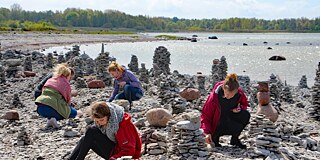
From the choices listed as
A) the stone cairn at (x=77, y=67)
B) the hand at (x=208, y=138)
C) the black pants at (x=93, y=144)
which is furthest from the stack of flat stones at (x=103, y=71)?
the black pants at (x=93, y=144)

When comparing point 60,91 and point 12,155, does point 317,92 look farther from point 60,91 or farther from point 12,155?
point 12,155

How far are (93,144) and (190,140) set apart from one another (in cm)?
198

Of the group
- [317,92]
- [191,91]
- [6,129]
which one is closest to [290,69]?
[317,92]

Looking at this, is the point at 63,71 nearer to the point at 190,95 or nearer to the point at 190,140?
the point at 190,140

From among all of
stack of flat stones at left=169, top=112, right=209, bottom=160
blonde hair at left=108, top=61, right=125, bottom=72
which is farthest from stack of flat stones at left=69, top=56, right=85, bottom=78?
stack of flat stones at left=169, top=112, right=209, bottom=160

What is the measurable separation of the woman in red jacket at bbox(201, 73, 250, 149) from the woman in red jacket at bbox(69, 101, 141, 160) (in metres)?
2.17

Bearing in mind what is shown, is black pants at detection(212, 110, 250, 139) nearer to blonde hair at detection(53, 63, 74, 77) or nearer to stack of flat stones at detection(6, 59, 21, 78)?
blonde hair at detection(53, 63, 74, 77)

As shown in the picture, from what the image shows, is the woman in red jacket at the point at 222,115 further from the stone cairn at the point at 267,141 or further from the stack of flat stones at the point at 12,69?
the stack of flat stones at the point at 12,69

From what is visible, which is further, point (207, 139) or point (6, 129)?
point (6, 129)

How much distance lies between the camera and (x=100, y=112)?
721 cm

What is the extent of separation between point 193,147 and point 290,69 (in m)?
41.2

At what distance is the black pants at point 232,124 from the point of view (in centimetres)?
930

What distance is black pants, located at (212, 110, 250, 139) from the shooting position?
9.30m

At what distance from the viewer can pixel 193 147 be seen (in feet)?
28.1
